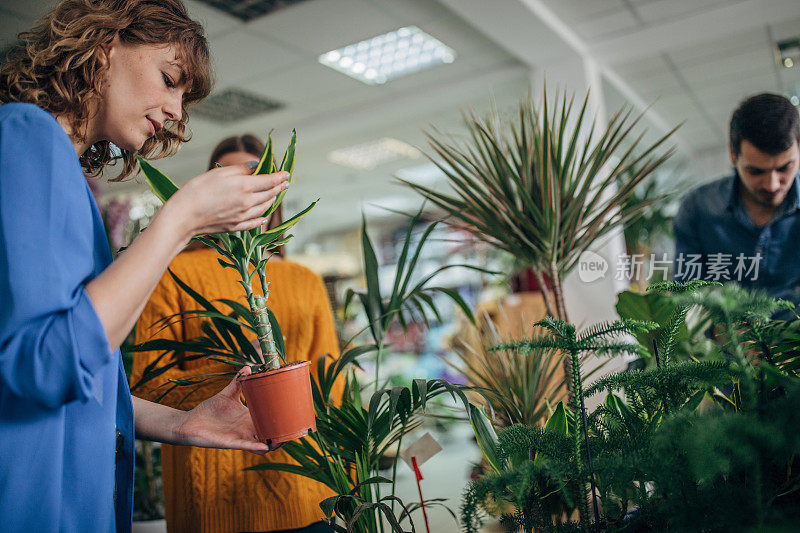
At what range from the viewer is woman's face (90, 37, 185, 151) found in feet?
2.97

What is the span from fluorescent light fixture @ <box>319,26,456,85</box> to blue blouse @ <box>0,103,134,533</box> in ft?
11.5

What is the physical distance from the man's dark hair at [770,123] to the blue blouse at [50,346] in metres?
2.03

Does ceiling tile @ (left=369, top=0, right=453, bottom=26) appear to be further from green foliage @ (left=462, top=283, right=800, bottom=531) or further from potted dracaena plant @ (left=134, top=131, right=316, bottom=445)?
green foliage @ (left=462, top=283, right=800, bottom=531)

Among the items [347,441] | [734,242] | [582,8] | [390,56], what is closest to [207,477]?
[347,441]

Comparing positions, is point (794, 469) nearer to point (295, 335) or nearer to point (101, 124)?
point (295, 335)

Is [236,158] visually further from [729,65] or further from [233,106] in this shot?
[729,65]

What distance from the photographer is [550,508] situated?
110cm

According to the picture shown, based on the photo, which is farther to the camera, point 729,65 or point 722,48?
point 729,65

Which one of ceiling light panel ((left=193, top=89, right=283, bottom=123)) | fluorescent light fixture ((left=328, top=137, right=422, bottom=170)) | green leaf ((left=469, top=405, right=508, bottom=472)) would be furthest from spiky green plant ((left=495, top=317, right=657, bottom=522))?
fluorescent light fixture ((left=328, top=137, right=422, bottom=170))

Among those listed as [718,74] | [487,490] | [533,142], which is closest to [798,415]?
[487,490]

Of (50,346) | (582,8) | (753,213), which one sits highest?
(582,8)

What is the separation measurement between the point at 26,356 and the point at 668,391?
93 cm

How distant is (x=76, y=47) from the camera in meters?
0.86

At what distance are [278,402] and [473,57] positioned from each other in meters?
4.11
